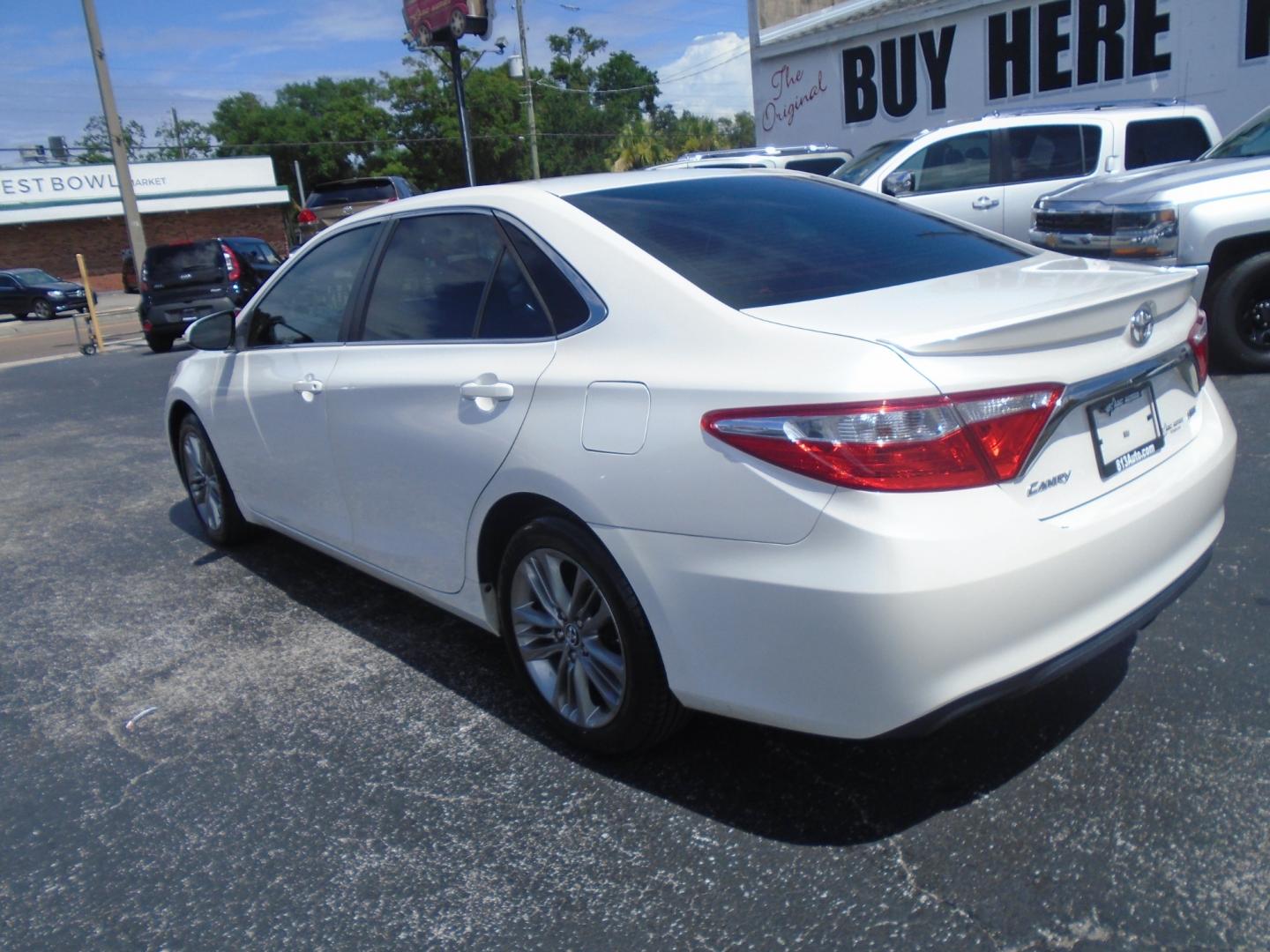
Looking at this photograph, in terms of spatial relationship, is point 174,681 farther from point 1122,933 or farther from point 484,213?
point 1122,933

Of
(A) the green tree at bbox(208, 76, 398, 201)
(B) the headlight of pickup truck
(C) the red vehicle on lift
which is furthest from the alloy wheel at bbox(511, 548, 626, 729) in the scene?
(A) the green tree at bbox(208, 76, 398, 201)

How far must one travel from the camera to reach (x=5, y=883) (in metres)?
2.81

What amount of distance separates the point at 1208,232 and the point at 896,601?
544 centimetres

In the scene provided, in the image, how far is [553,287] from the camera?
315 centimetres

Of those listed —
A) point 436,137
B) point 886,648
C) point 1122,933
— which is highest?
point 436,137

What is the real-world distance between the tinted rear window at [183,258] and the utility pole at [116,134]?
182 cm

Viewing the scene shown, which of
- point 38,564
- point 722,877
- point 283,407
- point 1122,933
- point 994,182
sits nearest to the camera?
point 1122,933

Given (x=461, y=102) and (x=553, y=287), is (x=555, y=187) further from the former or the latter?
(x=461, y=102)

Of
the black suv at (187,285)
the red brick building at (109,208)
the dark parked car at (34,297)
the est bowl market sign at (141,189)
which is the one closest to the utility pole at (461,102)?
the black suv at (187,285)

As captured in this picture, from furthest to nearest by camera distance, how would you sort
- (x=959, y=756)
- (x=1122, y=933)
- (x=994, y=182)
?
(x=994, y=182) → (x=959, y=756) → (x=1122, y=933)

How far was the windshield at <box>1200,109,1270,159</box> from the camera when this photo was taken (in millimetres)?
7336

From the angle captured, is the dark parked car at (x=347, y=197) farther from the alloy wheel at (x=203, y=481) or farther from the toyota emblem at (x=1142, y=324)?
the toyota emblem at (x=1142, y=324)

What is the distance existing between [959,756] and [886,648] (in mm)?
861

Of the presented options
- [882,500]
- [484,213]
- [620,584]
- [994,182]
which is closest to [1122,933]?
[882,500]
